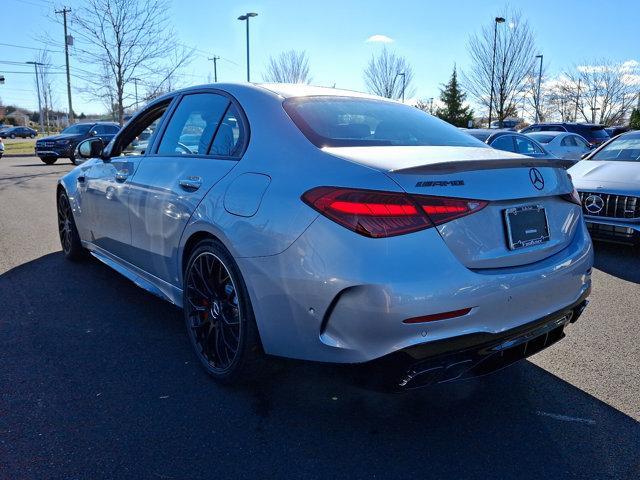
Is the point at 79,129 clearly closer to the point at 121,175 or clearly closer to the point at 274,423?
the point at 121,175

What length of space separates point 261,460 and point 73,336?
192cm

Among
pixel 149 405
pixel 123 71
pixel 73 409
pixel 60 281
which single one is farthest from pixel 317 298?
pixel 123 71

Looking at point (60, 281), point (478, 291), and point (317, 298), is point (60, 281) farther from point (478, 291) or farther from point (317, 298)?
point (478, 291)

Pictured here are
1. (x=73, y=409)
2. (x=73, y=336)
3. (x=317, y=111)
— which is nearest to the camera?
(x=73, y=409)

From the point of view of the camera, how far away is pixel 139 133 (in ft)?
14.6

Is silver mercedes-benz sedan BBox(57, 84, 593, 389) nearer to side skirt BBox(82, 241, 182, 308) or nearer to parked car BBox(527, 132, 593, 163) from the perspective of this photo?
side skirt BBox(82, 241, 182, 308)

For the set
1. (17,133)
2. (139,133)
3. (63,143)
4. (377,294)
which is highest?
(139,133)

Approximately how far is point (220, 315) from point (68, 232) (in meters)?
3.29

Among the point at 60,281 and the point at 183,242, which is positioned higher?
the point at 183,242

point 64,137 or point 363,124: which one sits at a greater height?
point 363,124

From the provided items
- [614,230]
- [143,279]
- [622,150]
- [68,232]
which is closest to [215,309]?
[143,279]

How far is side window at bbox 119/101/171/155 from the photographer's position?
4.11 meters

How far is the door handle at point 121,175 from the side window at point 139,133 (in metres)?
0.20

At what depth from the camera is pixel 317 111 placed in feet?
9.57
